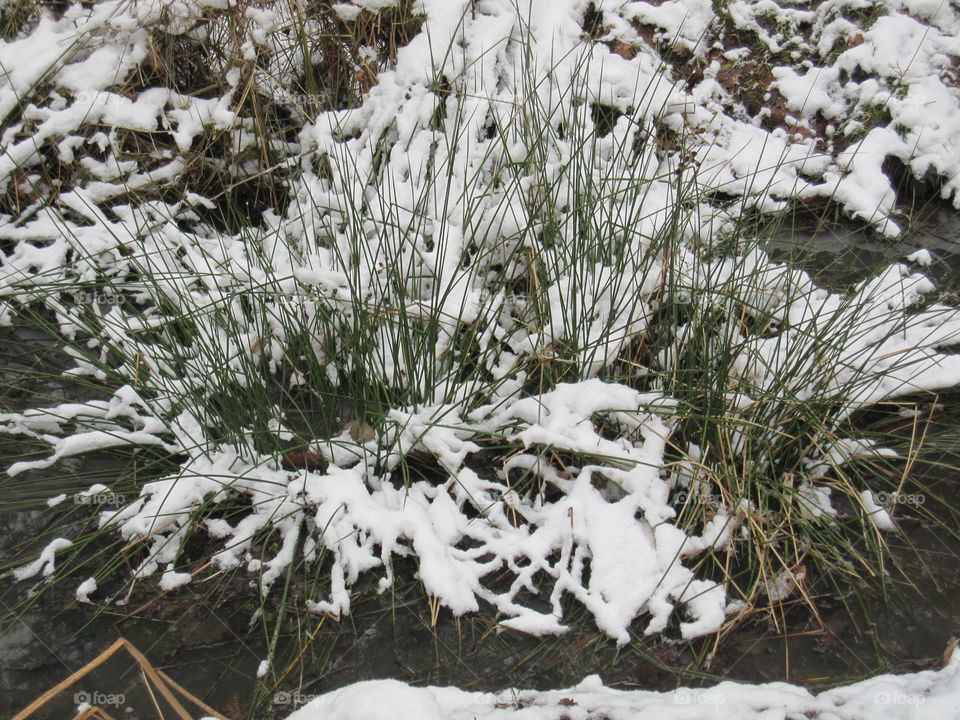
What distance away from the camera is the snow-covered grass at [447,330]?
205 centimetres

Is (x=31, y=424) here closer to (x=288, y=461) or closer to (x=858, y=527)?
(x=288, y=461)

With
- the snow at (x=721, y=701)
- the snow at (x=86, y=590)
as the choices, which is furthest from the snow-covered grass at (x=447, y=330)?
the snow at (x=721, y=701)

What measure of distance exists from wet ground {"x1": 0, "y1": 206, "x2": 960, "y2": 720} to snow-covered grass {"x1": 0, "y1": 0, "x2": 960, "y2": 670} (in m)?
0.06

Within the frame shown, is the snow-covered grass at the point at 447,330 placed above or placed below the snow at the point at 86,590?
above

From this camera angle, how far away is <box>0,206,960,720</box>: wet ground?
1.84 m

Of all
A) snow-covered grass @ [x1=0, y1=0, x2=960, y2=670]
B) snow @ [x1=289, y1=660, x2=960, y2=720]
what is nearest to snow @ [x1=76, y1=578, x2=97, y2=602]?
snow-covered grass @ [x1=0, y1=0, x2=960, y2=670]

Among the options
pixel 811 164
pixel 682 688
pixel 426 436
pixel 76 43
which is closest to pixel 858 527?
pixel 682 688

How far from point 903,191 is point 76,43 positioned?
136 inches

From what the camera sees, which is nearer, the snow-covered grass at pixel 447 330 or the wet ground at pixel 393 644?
the wet ground at pixel 393 644

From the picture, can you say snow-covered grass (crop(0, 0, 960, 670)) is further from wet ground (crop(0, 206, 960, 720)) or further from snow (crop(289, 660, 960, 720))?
snow (crop(289, 660, 960, 720))

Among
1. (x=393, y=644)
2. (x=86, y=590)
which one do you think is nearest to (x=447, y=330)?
(x=393, y=644)

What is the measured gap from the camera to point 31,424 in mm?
2338

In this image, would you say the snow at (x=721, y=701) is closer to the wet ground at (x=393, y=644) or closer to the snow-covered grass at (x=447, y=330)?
the wet ground at (x=393, y=644)

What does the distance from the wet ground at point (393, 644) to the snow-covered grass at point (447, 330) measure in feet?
0.21
